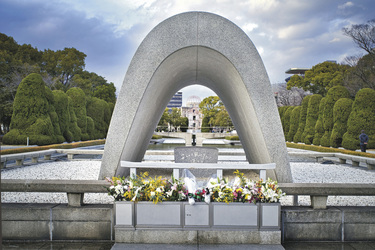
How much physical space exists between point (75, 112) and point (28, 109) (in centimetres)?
783

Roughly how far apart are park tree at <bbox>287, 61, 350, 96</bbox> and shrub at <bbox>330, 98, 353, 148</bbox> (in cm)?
1671

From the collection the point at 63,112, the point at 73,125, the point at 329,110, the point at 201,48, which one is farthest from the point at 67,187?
the point at 73,125

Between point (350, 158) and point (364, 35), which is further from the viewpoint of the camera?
point (364, 35)

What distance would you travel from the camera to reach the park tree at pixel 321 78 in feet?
124

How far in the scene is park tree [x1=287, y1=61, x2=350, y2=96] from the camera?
37.8 m

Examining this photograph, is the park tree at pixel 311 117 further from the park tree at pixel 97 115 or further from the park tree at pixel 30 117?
the park tree at pixel 97 115

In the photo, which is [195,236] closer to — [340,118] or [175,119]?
[340,118]

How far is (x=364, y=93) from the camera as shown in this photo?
18.4 m

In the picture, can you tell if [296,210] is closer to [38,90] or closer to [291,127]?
[38,90]

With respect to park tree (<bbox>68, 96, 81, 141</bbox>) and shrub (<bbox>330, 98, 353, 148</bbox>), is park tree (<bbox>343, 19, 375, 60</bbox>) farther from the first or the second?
park tree (<bbox>68, 96, 81, 141</bbox>)

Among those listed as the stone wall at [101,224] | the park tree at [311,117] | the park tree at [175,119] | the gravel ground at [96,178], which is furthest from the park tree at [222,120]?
the stone wall at [101,224]

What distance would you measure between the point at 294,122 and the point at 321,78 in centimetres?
1351

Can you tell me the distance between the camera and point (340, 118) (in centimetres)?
2019

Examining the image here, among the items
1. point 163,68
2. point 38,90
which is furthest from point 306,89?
point 163,68
